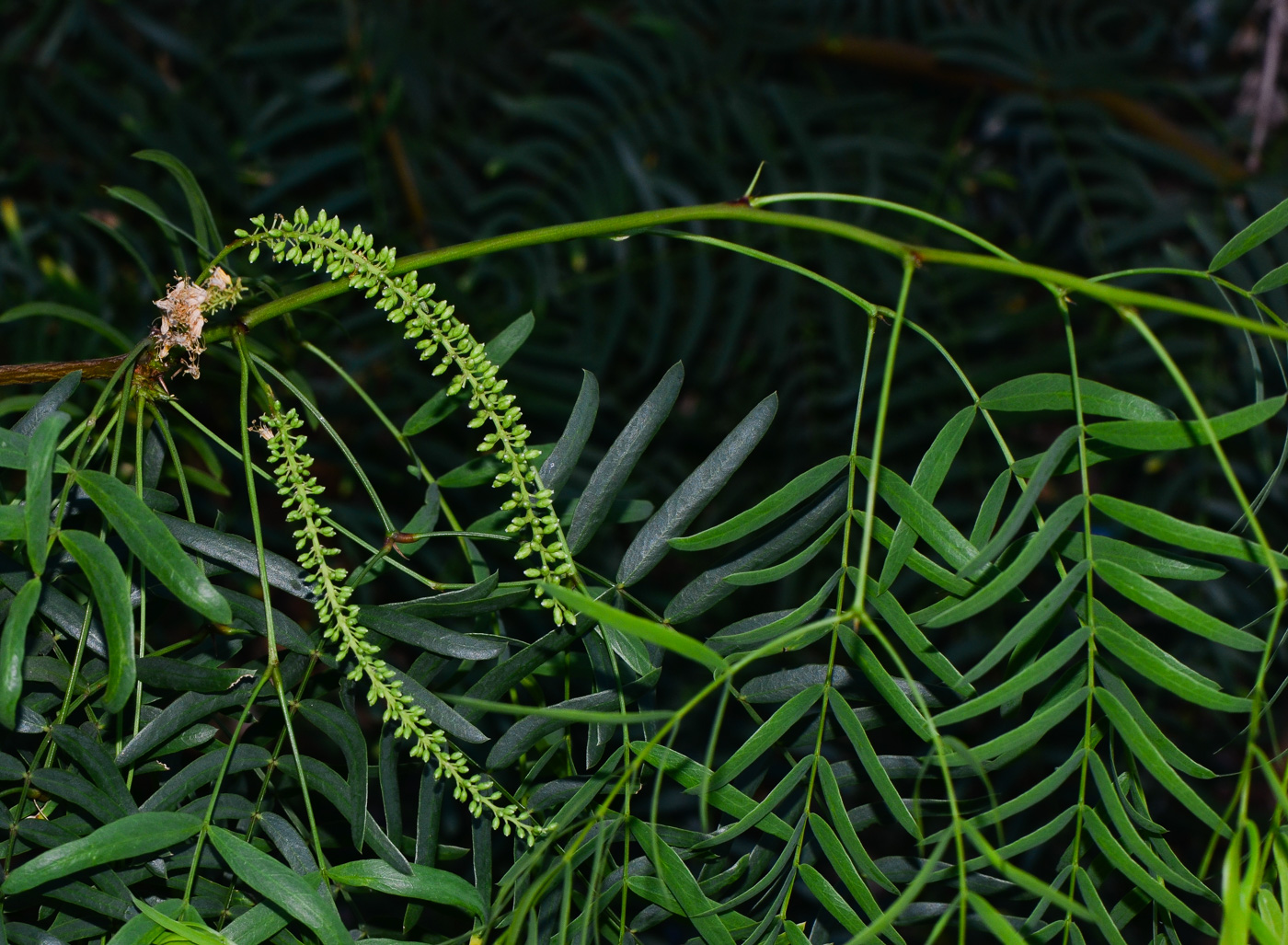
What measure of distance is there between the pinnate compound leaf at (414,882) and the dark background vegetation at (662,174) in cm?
60

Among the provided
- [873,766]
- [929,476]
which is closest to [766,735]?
[873,766]

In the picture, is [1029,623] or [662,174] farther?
[662,174]

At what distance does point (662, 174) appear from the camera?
1.39m

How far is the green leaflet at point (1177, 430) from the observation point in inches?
15.5

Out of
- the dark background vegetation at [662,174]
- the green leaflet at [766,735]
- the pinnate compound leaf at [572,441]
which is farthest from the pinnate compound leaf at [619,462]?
the dark background vegetation at [662,174]

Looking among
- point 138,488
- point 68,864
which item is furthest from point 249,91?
point 68,864

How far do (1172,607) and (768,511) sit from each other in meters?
0.20

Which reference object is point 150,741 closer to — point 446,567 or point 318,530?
point 318,530

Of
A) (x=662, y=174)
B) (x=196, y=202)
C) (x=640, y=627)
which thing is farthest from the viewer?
(x=662, y=174)

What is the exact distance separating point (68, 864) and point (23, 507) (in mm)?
168

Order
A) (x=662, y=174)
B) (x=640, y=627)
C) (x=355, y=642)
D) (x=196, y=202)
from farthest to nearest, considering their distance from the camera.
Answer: (x=662, y=174) < (x=196, y=202) < (x=355, y=642) < (x=640, y=627)

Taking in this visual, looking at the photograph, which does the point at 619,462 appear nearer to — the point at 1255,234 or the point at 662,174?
the point at 1255,234

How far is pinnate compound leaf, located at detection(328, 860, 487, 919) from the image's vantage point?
18.5 inches

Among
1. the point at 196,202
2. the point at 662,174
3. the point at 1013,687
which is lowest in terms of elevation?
the point at 1013,687
